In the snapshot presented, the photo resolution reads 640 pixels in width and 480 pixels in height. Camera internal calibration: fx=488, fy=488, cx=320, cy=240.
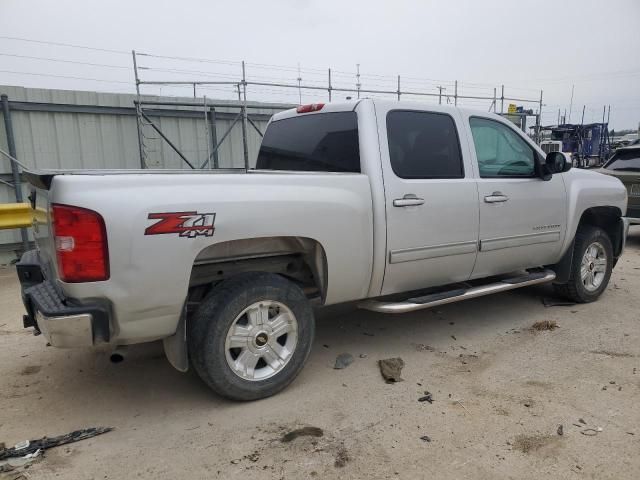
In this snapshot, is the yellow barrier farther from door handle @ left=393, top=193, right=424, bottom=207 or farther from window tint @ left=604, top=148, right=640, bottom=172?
window tint @ left=604, top=148, right=640, bottom=172

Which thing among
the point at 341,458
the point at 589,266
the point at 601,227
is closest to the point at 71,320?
the point at 341,458

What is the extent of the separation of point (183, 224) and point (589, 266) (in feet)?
14.9

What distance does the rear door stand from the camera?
3670mm

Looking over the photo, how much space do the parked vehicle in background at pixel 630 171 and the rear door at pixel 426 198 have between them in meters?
5.44

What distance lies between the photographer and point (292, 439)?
2.84 meters

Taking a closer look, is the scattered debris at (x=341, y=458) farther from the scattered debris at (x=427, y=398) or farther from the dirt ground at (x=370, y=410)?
the scattered debris at (x=427, y=398)

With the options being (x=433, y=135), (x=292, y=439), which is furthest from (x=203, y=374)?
(x=433, y=135)

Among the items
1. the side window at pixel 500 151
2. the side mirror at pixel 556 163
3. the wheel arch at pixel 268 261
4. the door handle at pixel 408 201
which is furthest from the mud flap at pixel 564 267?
the wheel arch at pixel 268 261

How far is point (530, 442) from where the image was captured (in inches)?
110

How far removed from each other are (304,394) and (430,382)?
3.06 feet

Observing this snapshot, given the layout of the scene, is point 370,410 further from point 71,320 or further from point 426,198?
point 71,320

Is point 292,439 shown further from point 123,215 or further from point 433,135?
point 433,135

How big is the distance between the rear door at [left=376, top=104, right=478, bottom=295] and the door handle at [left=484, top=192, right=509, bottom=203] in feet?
0.48

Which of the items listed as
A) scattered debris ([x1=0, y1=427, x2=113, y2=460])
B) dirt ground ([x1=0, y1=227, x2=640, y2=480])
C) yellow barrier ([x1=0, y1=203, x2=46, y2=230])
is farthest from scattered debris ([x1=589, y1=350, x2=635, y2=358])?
yellow barrier ([x1=0, y1=203, x2=46, y2=230])
